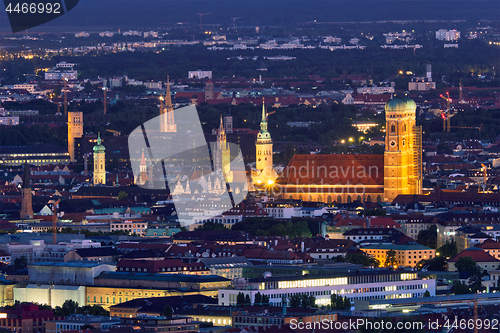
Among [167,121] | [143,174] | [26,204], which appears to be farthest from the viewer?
[167,121]

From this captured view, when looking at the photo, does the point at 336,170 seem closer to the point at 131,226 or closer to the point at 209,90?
the point at 131,226

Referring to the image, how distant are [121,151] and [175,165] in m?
7.44

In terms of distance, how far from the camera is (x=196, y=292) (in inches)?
1763

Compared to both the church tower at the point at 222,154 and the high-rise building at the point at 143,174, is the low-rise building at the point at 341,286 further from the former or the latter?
the church tower at the point at 222,154

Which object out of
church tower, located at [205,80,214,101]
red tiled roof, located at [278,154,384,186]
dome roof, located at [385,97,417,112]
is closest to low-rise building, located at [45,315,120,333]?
dome roof, located at [385,97,417,112]

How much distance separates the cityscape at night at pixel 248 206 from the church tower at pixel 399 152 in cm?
8

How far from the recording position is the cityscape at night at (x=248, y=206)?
42062 millimetres

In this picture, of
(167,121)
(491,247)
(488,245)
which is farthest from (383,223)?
(167,121)

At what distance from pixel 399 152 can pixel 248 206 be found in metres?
7.85

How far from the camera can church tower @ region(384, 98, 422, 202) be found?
73812 millimetres

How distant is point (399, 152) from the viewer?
7400 cm

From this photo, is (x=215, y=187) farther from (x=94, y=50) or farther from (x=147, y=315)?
(x=94, y=50)

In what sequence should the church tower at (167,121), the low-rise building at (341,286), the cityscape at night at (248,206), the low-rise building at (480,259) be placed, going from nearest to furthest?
the cityscape at night at (248,206)
the low-rise building at (341,286)
the low-rise building at (480,259)
the church tower at (167,121)

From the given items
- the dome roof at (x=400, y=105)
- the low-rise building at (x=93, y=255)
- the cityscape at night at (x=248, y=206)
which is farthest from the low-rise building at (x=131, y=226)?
the dome roof at (x=400, y=105)
